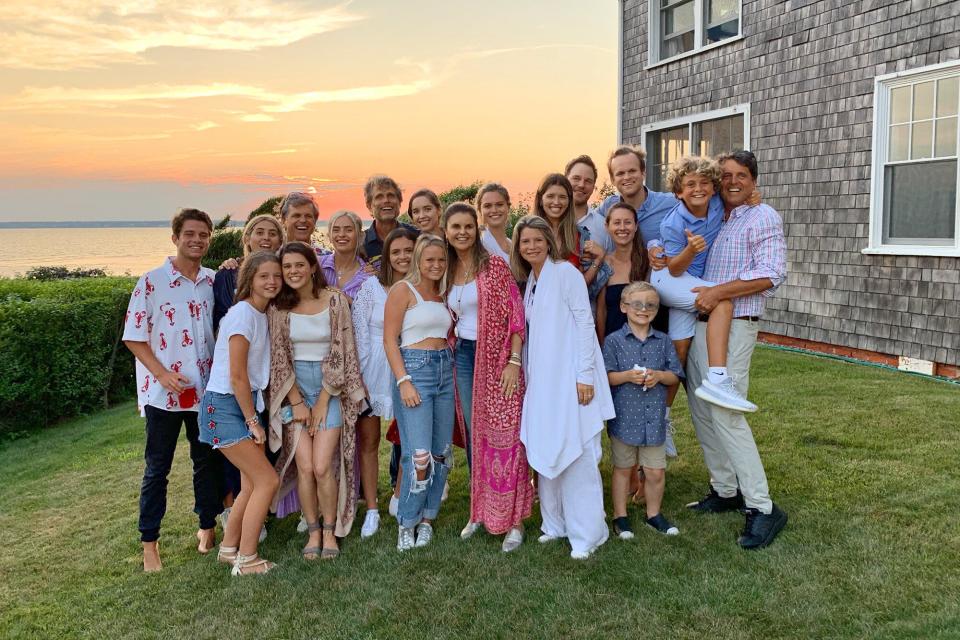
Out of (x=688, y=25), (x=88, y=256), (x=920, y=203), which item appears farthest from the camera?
(x=88, y=256)

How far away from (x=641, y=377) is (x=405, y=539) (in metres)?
1.63

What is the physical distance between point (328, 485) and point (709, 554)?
2.13 metres

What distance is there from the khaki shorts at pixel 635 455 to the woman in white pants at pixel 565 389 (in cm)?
25

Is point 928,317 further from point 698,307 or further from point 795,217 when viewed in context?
point 698,307

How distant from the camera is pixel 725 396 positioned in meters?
3.69

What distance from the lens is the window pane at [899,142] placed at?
7.81 m

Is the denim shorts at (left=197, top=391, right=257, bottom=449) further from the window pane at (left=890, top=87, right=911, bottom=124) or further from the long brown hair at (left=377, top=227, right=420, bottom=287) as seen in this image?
the window pane at (left=890, top=87, right=911, bottom=124)

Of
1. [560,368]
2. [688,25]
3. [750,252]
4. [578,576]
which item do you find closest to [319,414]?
[560,368]

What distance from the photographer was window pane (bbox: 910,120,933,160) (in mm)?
7582

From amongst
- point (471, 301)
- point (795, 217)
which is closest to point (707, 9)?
point (795, 217)

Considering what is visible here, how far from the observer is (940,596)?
311 cm

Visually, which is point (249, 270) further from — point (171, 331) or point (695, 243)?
point (695, 243)

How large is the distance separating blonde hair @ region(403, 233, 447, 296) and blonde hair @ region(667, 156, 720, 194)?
1293mm

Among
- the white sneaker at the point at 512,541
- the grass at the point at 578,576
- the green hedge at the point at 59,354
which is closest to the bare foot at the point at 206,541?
the grass at the point at 578,576
